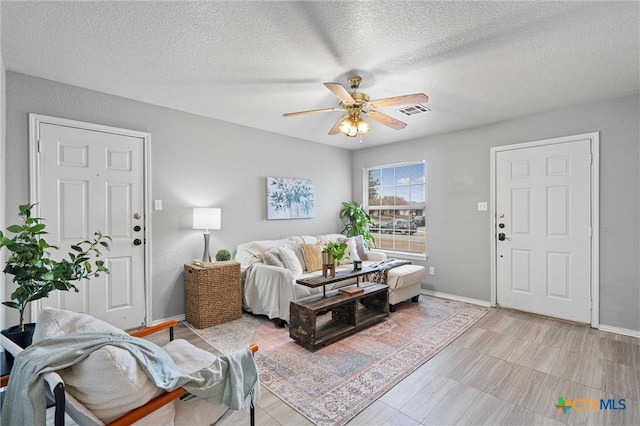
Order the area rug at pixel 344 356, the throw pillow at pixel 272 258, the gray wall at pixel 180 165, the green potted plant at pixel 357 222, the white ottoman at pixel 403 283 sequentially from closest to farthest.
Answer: the area rug at pixel 344 356, the gray wall at pixel 180 165, the throw pillow at pixel 272 258, the white ottoman at pixel 403 283, the green potted plant at pixel 357 222

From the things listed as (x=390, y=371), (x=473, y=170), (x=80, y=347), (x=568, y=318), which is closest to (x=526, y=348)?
(x=568, y=318)

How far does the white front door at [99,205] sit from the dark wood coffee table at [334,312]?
1804 mm

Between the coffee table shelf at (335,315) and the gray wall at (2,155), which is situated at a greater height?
the gray wall at (2,155)

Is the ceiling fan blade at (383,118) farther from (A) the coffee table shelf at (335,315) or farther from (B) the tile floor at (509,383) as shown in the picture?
(B) the tile floor at (509,383)

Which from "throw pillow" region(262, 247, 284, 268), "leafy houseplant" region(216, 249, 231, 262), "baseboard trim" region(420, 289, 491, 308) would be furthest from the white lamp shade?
"baseboard trim" region(420, 289, 491, 308)

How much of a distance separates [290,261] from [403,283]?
57.9 inches

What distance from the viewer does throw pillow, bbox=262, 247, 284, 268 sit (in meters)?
3.62

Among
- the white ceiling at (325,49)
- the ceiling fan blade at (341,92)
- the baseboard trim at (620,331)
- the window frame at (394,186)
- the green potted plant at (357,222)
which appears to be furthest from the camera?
the green potted plant at (357,222)

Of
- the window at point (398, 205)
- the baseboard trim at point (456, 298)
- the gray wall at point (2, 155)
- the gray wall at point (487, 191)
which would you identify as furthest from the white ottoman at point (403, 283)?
the gray wall at point (2, 155)

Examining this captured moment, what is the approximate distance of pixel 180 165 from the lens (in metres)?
3.54

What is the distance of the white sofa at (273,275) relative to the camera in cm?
331

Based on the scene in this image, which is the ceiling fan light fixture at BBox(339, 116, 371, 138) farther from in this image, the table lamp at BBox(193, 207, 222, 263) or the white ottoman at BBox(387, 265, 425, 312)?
the white ottoman at BBox(387, 265, 425, 312)

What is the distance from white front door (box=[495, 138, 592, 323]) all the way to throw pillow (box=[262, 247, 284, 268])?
9.59 feet

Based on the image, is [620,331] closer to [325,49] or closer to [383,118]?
[383,118]
